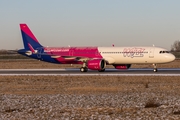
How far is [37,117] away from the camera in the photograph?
1315 centimetres

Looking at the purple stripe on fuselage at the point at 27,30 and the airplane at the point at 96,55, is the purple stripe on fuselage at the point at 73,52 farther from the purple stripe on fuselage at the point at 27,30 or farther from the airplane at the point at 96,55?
the purple stripe on fuselage at the point at 27,30

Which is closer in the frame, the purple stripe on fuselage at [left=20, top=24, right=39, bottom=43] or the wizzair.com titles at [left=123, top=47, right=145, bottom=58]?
the wizzair.com titles at [left=123, top=47, right=145, bottom=58]

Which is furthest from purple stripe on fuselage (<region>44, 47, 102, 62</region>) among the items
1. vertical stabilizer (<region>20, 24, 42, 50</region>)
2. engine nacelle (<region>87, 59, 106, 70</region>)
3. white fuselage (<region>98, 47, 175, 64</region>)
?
engine nacelle (<region>87, 59, 106, 70</region>)

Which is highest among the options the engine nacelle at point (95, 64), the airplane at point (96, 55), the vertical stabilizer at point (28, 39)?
the vertical stabilizer at point (28, 39)

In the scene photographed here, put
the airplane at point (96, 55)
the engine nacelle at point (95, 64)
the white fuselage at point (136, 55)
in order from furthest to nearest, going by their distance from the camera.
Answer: the airplane at point (96, 55) < the engine nacelle at point (95, 64) < the white fuselage at point (136, 55)

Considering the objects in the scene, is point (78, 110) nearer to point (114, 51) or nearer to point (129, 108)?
point (129, 108)

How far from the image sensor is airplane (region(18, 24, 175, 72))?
4422cm

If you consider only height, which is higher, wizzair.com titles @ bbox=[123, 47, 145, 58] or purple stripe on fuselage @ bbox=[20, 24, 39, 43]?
purple stripe on fuselage @ bbox=[20, 24, 39, 43]

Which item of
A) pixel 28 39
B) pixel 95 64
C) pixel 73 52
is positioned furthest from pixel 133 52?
pixel 28 39

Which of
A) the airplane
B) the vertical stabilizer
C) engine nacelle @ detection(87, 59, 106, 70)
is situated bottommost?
engine nacelle @ detection(87, 59, 106, 70)

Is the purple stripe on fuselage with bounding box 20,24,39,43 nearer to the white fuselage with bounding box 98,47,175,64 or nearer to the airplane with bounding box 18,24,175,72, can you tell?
the airplane with bounding box 18,24,175,72

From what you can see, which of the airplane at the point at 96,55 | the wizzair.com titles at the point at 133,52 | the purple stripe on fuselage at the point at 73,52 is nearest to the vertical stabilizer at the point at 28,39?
the airplane at the point at 96,55

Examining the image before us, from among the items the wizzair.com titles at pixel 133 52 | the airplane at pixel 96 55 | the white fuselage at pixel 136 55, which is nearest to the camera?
the white fuselage at pixel 136 55

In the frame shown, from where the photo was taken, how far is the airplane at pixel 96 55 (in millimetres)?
44219
